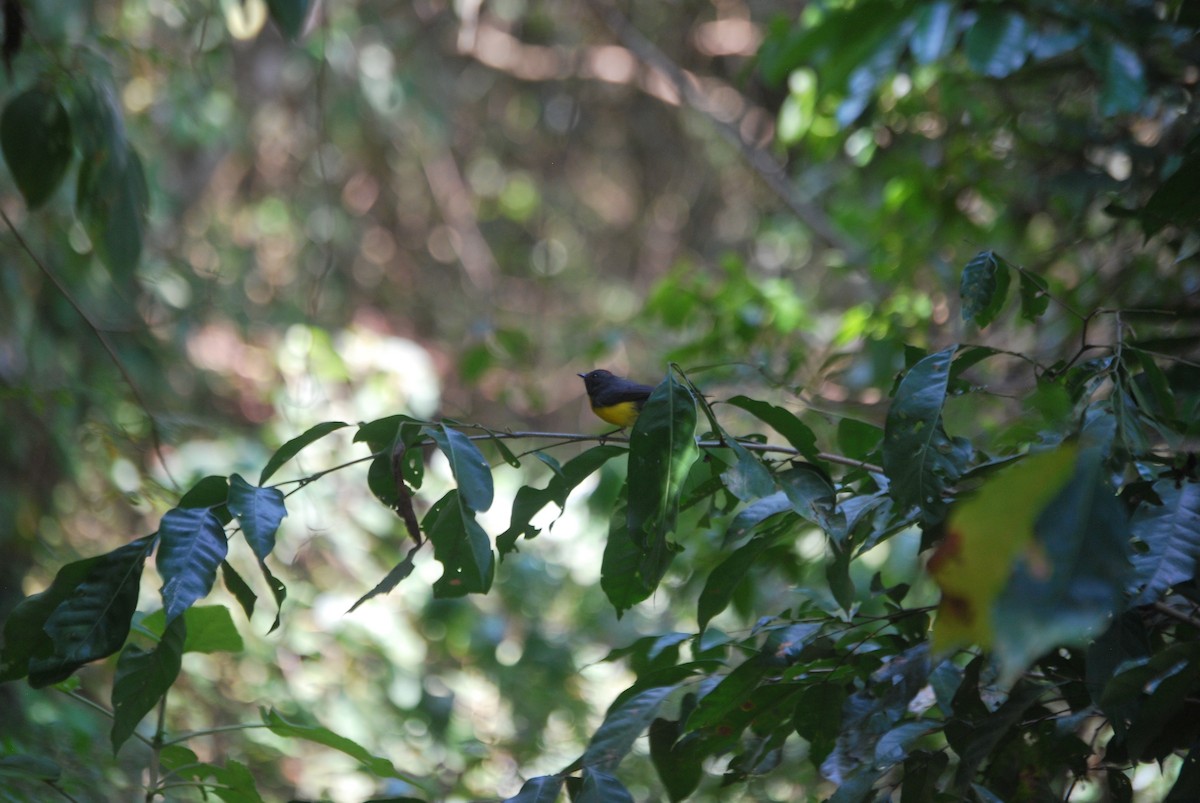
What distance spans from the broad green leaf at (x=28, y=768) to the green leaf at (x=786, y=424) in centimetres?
111

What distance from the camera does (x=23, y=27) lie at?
→ 2021mm

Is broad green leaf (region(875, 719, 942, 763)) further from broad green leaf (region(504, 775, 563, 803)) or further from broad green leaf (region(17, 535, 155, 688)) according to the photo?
broad green leaf (region(17, 535, 155, 688))

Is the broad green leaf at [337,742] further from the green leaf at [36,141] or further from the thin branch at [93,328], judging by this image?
the green leaf at [36,141]

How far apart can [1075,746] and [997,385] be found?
2.39 m

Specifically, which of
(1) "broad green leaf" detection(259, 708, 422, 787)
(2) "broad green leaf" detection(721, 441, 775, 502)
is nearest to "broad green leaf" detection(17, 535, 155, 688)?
(1) "broad green leaf" detection(259, 708, 422, 787)

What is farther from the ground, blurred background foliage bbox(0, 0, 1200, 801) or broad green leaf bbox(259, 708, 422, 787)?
blurred background foliage bbox(0, 0, 1200, 801)

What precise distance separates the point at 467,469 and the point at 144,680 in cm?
53

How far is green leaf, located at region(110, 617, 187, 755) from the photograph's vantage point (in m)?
1.35

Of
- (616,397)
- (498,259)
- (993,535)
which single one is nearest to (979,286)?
(993,535)

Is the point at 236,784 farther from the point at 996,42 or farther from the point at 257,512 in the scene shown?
the point at 996,42

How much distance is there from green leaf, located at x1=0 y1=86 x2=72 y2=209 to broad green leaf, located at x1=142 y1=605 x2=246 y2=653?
38.1 inches

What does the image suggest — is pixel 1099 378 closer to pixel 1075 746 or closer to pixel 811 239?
A: pixel 1075 746

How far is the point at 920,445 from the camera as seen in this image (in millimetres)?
1321

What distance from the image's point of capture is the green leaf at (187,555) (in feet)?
3.86
